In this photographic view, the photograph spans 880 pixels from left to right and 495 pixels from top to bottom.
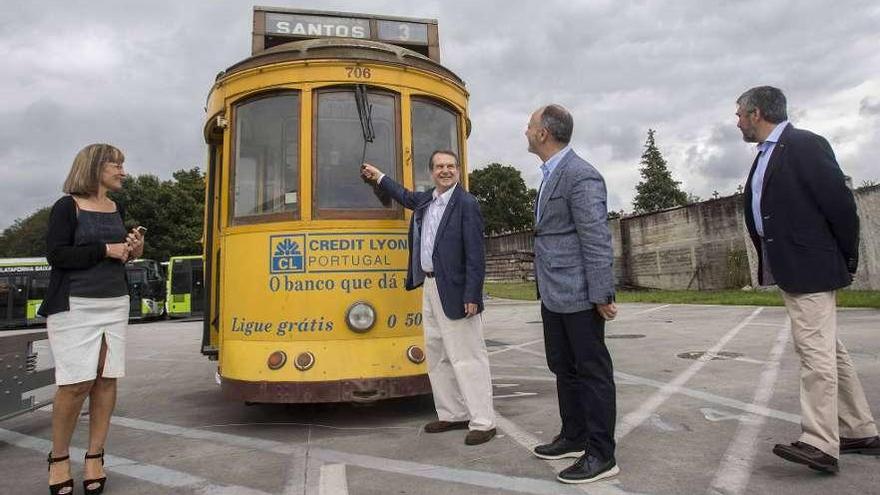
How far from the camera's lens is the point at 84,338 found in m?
3.30

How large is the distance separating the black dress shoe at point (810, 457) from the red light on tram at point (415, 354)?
7.96 feet

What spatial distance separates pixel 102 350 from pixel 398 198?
222cm

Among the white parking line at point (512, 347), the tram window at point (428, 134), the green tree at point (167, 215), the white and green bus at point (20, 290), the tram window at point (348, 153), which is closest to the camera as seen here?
the tram window at point (348, 153)

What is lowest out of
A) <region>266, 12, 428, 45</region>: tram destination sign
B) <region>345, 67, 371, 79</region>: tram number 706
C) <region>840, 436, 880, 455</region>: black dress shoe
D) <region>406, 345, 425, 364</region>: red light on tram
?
<region>840, 436, 880, 455</region>: black dress shoe

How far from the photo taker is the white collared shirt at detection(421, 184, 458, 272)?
170 inches

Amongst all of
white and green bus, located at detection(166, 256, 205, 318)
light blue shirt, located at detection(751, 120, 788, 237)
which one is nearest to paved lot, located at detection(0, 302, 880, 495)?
light blue shirt, located at detection(751, 120, 788, 237)

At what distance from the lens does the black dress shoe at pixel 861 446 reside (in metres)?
3.36

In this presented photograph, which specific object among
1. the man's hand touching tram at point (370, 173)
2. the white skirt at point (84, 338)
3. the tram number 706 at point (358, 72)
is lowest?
the white skirt at point (84, 338)

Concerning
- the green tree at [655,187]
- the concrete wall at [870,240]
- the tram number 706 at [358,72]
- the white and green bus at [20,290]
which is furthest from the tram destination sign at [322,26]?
the green tree at [655,187]

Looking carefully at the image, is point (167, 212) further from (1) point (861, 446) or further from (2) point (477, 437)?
(1) point (861, 446)

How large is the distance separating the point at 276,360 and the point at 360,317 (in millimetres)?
674

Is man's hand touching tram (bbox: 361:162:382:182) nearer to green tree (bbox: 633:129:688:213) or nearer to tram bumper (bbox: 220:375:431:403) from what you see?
tram bumper (bbox: 220:375:431:403)

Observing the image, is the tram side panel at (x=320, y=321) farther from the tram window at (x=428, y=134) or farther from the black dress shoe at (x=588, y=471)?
the black dress shoe at (x=588, y=471)

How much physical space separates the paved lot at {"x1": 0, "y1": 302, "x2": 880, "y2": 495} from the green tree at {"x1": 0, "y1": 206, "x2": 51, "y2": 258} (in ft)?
222
